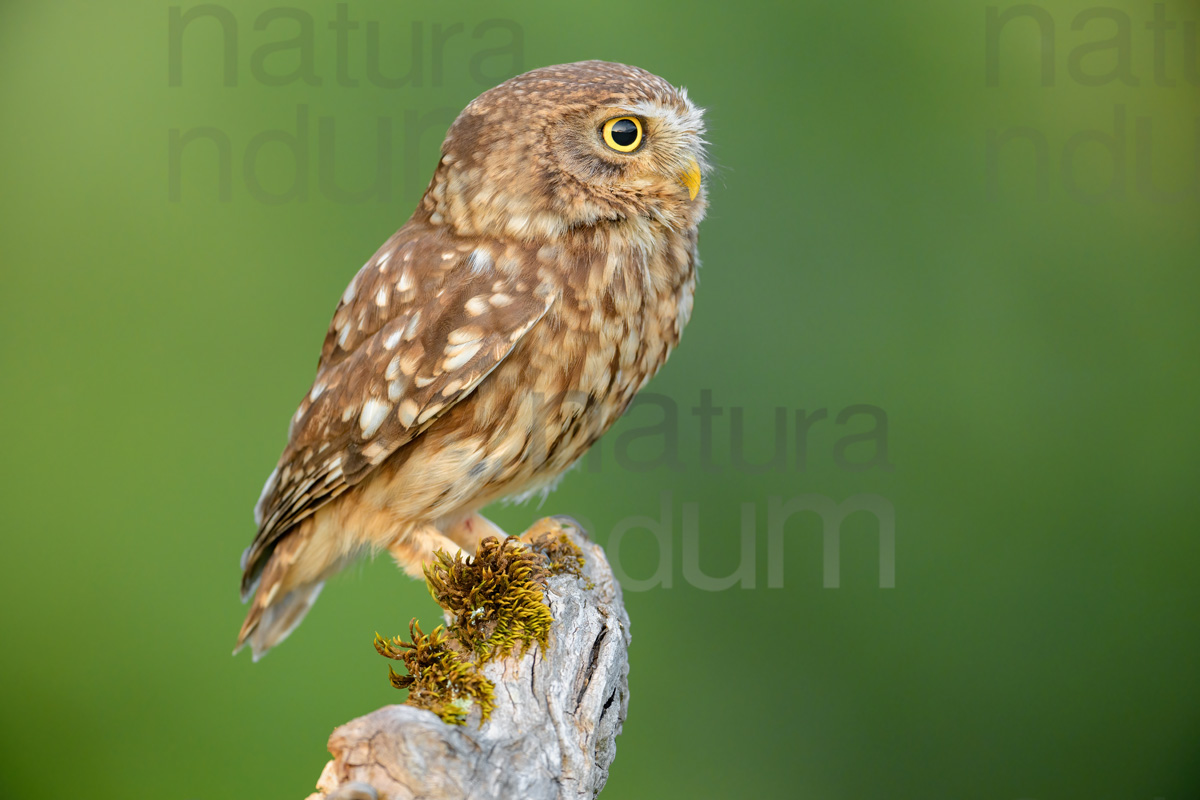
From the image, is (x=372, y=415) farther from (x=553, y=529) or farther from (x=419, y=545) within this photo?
(x=553, y=529)

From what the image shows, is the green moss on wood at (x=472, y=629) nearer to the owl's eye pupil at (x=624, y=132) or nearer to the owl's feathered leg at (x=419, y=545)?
the owl's feathered leg at (x=419, y=545)

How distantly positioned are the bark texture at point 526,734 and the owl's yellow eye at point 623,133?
930 mm

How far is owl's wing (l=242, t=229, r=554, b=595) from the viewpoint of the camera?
1.87 m

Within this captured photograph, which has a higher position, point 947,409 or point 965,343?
point 965,343

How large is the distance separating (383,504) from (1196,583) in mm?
2925

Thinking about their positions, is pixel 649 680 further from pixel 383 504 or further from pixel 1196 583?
pixel 1196 583

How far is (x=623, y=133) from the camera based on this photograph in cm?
187

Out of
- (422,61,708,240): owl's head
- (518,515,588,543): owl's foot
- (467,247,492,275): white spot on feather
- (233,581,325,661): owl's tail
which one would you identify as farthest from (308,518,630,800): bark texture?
(233,581,325,661): owl's tail

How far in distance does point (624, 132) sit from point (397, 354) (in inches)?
26.6

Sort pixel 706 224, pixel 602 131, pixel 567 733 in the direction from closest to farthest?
pixel 567 733 < pixel 602 131 < pixel 706 224

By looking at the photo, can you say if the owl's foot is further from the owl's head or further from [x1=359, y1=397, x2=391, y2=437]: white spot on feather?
the owl's head

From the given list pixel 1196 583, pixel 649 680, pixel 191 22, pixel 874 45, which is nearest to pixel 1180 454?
pixel 1196 583

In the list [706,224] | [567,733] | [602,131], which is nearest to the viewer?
[567,733]

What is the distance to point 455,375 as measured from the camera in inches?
73.4
